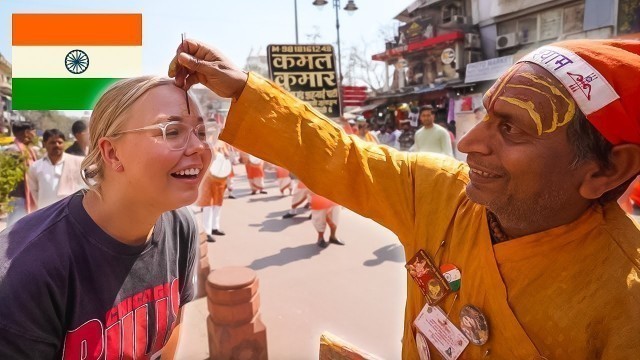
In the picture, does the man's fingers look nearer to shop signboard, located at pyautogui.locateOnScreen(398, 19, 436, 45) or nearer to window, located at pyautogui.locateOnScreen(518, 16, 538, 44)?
window, located at pyautogui.locateOnScreen(518, 16, 538, 44)

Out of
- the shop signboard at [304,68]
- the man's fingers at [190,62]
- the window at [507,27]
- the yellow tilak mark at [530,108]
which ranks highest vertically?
the window at [507,27]

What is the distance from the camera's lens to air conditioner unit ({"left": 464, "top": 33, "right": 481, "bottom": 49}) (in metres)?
22.7

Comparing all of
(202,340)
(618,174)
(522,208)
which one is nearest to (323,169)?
(522,208)

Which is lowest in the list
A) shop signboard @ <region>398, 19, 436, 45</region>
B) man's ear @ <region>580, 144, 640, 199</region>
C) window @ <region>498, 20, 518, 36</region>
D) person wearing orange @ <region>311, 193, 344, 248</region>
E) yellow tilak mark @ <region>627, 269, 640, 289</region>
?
person wearing orange @ <region>311, 193, 344, 248</region>

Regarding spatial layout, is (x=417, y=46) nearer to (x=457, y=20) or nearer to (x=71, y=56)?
(x=457, y=20)

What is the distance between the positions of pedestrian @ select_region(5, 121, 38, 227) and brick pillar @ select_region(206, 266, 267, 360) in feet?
8.21

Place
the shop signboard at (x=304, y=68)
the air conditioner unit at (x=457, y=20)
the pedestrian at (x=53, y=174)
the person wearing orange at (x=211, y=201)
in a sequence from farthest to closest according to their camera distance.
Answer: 1. the air conditioner unit at (x=457, y=20)
2. the shop signboard at (x=304, y=68)
3. the person wearing orange at (x=211, y=201)
4. the pedestrian at (x=53, y=174)

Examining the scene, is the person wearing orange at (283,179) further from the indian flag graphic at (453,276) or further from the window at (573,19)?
the window at (573,19)

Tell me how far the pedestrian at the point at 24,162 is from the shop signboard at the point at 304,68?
3.43 meters

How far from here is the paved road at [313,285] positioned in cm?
338

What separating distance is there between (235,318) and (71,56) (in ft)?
6.21

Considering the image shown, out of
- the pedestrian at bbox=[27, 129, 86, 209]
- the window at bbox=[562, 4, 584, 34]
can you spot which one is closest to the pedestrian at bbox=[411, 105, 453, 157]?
the pedestrian at bbox=[27, 129, 86, 209]

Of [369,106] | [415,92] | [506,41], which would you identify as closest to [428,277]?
[506,41]

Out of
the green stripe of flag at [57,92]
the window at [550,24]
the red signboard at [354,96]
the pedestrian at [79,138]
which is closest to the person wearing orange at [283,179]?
the pedestrian at [79,138]
